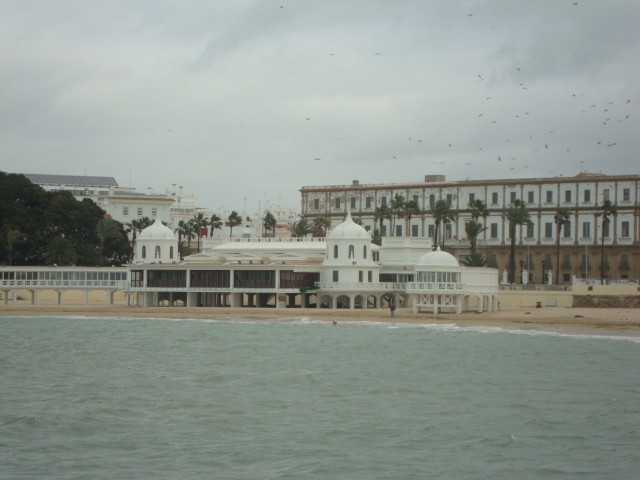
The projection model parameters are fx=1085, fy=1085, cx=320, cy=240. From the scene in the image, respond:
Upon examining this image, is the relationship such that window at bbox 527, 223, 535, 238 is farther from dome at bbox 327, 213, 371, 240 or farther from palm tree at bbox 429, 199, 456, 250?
dome at bbox 327, 213, 371, 240

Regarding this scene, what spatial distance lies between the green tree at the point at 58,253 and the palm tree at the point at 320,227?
33.3 metres

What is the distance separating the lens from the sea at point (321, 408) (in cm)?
3033

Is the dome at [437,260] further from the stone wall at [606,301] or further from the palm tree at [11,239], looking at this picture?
the palm tree at [11,239]

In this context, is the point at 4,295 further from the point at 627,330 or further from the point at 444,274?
the point at 627,330

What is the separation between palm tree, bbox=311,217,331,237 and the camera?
12794 centimetres

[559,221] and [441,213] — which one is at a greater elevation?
[441,213]

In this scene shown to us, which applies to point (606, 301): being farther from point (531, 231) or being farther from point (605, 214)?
point (531, 231)

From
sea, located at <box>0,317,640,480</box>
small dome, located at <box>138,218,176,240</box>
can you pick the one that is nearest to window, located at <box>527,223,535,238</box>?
small dome, located at <box>138,218,176,240</box>

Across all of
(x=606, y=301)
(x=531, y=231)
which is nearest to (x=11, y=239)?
(x=606, y=301)

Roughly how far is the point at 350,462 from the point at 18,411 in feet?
43.9

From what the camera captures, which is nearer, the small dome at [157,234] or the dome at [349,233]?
the dome at [349,233]

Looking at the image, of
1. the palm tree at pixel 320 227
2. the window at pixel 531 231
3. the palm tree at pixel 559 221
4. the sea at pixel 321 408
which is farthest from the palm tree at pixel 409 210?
the sea at pixel 321 408

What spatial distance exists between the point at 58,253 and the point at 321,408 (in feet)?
230

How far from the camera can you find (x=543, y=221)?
4732 inches
